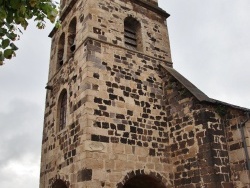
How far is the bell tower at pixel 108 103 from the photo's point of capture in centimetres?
783

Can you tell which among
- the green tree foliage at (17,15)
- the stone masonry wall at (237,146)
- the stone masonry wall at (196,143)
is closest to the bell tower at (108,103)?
the stone masonry wall at (196,143)

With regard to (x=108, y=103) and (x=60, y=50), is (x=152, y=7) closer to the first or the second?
(x=60, y=50)

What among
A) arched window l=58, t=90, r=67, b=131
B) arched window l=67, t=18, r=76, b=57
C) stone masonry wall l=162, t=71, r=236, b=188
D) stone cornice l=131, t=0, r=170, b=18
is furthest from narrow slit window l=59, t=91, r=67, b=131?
stone cornice l=131, t=0, r=170, b=18

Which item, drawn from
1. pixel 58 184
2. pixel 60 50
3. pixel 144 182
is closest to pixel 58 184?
pixel 58 184

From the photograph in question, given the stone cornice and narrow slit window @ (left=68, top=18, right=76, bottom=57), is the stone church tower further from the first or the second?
the stone cornice

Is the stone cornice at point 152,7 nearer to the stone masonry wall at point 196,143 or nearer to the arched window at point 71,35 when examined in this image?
the arched window at point 71,35

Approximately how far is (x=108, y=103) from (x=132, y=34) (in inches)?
133

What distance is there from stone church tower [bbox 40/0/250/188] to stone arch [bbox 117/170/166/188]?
0.03 metres

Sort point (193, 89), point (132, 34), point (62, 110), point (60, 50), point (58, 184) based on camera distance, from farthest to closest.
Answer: point (60, 50)
point (132, 34)
point (62, 110)
point (58, 184)
point (193, 89)

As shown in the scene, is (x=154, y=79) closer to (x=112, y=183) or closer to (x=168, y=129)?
(x=168, y=129)

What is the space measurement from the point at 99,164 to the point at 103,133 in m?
0.85

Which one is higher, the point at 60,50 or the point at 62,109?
the point at 60,50

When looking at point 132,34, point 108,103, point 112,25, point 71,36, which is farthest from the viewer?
point 71,36

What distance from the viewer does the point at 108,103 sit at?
8469 mm
